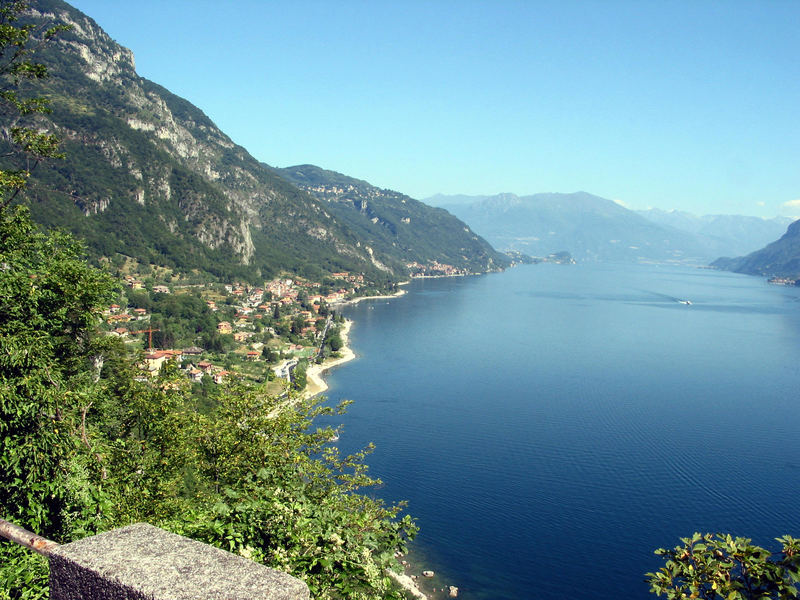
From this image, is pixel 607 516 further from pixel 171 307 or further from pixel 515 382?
pixel 171 307

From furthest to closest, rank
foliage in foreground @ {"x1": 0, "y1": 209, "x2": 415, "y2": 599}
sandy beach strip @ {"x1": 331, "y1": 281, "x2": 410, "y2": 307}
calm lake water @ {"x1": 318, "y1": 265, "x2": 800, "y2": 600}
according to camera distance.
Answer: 1. sandy beach strip @ {"x1": 331, "y1": 281, "x2": 410, "y2": 307}
2. calm lake water @ {"x1": 318, "y1": 265, "x2": 800, "y2": 600}
3. foliage in foreground @ {"x1": 0, "y1": 209, "x2": 415, "y2": 599}

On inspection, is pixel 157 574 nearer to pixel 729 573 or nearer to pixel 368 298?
pixel 729 573

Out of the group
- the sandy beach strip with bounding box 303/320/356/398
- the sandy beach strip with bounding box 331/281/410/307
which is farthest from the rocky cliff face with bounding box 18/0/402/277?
the sandy beach strip with bounding box 303/320/356/398

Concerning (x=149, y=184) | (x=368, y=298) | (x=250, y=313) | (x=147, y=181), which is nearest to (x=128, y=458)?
(x=250, y=313)

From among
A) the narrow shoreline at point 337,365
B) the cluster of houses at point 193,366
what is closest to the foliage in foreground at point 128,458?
the narrow shoreline at point 337,365

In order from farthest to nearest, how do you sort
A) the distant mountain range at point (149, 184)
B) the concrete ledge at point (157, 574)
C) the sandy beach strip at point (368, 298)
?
the sandy beach strip at point (368, 298), the distant mountain range at point (149, 184), the concrete ledge at point (157, 574)

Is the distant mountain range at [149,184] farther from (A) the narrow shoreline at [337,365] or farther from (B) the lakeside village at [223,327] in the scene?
(A) the narrow shoreline at [337,365]

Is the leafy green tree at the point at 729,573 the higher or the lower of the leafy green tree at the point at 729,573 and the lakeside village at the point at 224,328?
the higher

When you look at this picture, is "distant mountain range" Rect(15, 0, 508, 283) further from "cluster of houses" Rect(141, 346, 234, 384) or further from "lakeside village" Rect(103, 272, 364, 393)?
"cluster of houses" Rect(141, 346, 234, 384)
